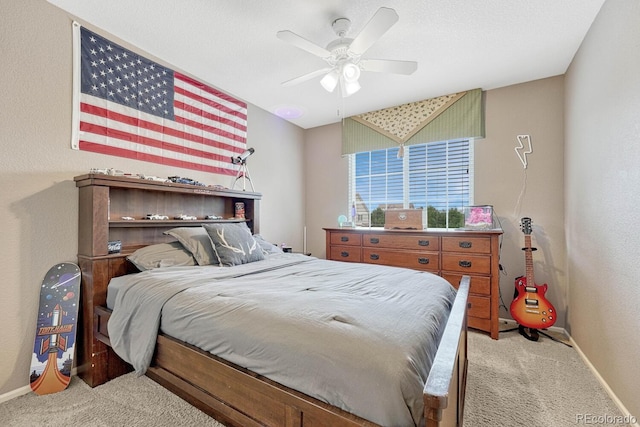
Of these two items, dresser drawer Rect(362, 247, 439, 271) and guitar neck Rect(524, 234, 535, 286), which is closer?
guitar neck Rect(524, 234, 535, 286)

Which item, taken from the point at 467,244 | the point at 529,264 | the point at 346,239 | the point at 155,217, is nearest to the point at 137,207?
the point at 155,217

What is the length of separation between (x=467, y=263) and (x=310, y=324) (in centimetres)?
231

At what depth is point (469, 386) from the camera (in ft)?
6.34

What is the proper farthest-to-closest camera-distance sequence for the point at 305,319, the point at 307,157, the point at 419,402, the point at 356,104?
the point at 307,157 → the point at 356,104 → the point at 305,319 → the point at 419,402

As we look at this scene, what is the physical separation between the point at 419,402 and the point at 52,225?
8.43ft

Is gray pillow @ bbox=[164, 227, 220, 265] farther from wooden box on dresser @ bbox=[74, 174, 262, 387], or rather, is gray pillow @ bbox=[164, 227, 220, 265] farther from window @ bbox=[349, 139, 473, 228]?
window @ bbox=[349, 139, 473, 228]

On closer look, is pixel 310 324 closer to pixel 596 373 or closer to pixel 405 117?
pixel 596 373

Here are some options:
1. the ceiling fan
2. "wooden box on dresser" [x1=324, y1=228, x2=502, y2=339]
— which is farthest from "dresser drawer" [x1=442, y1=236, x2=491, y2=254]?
the ceiling fan

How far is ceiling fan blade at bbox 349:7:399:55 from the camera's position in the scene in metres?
1.66

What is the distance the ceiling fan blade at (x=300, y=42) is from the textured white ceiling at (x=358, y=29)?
274 mm

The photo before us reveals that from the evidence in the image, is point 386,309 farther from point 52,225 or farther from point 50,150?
point 50,150

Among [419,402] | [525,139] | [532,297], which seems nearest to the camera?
[419,402]

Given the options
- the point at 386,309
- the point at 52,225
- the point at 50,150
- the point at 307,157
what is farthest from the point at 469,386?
the point at 307,157

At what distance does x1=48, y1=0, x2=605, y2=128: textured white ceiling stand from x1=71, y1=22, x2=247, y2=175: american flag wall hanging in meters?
0.17
